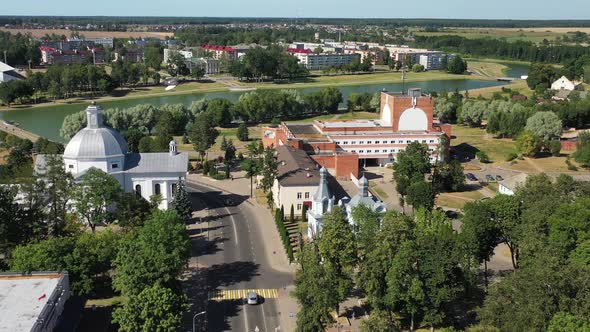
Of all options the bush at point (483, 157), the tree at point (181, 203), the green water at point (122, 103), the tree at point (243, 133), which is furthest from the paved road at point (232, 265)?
the green water at point (122, 103)

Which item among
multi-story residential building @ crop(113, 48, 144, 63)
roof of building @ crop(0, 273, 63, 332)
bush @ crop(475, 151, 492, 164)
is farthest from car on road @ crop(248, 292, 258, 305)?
multi-story residential building @ crop(113, 48, 144, 63)

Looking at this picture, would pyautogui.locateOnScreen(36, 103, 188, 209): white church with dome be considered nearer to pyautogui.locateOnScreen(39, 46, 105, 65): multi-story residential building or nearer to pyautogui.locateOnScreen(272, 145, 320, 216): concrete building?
pyautogui.locateOnScreen(272, 145, 320, 216): concrete building

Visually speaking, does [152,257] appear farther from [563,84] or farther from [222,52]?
[222,52]

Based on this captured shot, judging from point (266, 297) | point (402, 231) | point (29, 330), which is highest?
Answer: point (402, 231)

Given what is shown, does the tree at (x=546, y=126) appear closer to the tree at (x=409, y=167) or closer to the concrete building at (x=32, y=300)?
the tree at (x=409, y=167)

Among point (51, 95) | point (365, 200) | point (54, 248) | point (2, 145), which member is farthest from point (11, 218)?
point (51, 95)

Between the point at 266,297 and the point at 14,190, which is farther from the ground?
the point at 14,190

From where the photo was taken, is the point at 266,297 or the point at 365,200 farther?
the point at 365,200

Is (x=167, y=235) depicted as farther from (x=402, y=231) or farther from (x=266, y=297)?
(x=402, y=231)
